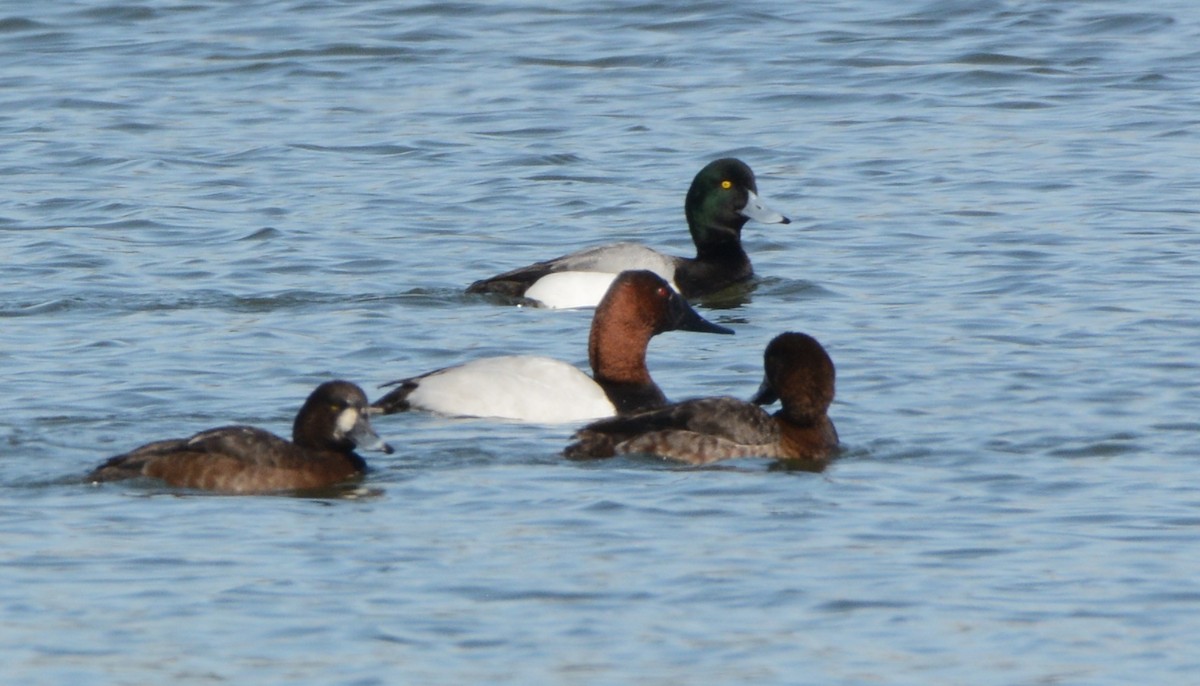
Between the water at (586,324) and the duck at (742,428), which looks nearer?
the water at (586,324)

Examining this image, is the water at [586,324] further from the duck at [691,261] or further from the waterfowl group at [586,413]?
the duck at [691,261]

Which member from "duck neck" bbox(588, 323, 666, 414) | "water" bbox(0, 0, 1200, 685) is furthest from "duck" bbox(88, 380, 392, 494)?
"duck neck" bbox(588, 323, 666, 414)

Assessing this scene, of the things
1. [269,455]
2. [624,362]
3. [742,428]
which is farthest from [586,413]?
[269,455]

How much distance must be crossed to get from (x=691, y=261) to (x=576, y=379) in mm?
3986

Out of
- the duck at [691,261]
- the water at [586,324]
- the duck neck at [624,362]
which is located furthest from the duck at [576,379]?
the duck at [691,261]

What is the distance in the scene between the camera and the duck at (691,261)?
12.2 meters

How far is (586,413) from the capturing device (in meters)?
9.47

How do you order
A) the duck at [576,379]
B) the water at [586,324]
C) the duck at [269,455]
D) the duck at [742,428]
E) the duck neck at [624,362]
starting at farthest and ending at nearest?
the duck neck at [624,362] < the duck at [576,379] < the duck at [742,428] < the duck at [269,455] < the water at [586,324]

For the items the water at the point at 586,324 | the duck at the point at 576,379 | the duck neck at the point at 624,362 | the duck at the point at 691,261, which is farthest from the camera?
the duck at the point at 691,261

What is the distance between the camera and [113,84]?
19703 millimetres

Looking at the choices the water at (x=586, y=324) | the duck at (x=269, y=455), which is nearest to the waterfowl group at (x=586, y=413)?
the duck at (x=269, y=455)

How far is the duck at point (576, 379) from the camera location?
934 centimetres

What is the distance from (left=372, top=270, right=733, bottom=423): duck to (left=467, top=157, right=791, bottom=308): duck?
2142 mm

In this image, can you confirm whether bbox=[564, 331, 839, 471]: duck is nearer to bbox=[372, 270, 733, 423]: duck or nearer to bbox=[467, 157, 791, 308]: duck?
bbox=[372, 270, 733, 423]: duck
